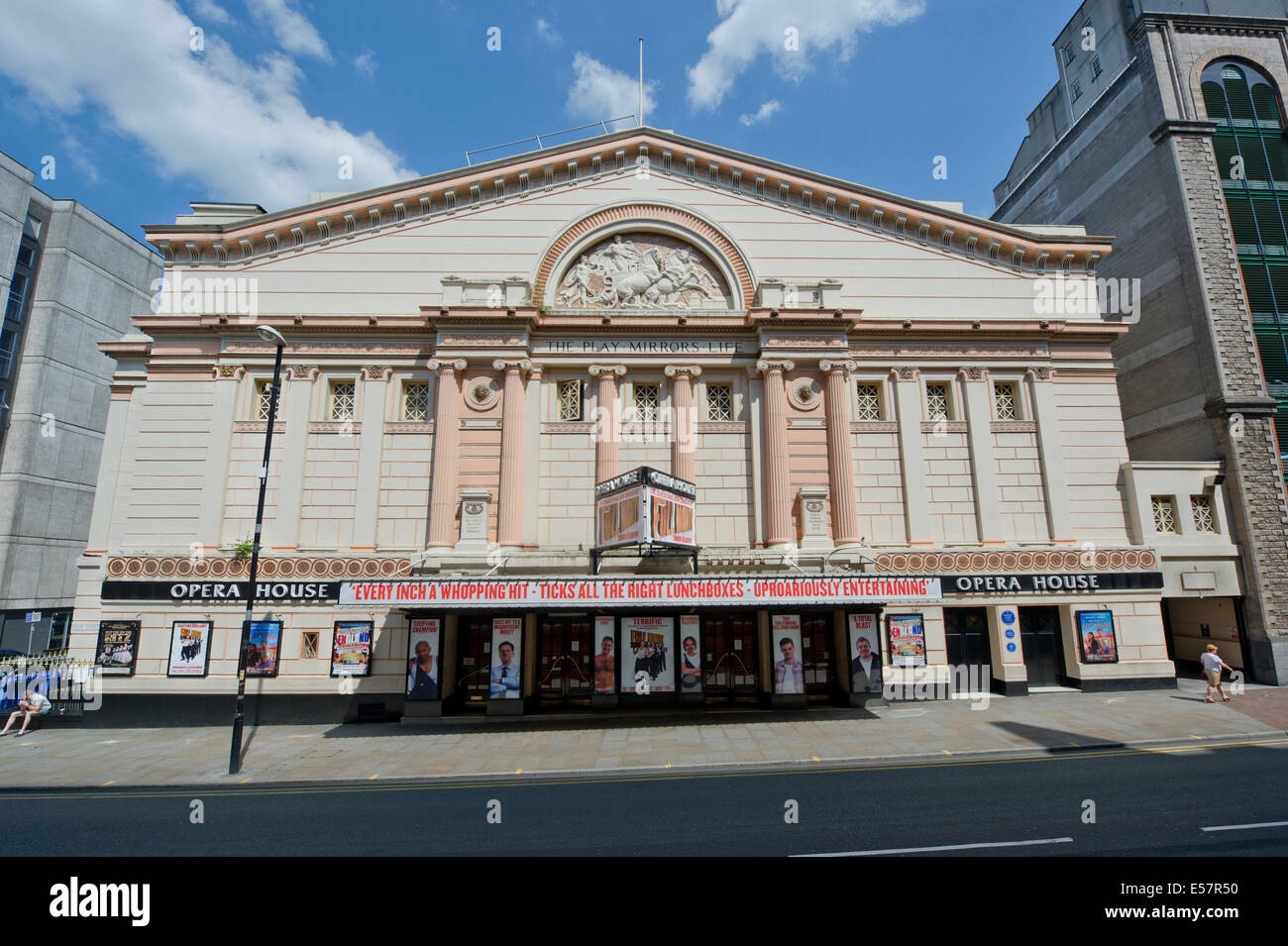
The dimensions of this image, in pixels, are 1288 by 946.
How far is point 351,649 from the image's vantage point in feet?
64.0

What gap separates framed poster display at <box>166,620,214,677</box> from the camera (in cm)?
1925

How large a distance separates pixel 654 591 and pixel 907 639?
9.72 metres

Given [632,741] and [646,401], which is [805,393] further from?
[632,741]

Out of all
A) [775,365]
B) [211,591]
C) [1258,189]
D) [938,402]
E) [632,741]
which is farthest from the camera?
[1258,189]

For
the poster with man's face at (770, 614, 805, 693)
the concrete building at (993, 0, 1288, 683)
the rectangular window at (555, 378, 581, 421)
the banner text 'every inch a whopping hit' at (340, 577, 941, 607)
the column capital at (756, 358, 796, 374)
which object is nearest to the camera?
the banner text 'every inch a whopping hit' at (340, 577, 941, 607)

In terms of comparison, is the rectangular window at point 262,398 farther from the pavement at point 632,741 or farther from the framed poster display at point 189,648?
the pavement at point 632,741

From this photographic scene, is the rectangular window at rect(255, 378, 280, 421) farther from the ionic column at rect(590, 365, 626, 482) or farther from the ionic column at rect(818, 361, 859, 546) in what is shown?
the ionic column at rect(818, 361, 859, 546)

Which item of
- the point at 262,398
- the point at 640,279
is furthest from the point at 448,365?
the point at 640,279

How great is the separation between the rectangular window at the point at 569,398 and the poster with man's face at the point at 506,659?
25.8 ft

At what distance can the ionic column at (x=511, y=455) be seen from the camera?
67.3 feet

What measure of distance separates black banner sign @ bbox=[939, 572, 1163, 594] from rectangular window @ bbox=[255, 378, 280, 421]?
80.8 feet

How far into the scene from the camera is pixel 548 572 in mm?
19688

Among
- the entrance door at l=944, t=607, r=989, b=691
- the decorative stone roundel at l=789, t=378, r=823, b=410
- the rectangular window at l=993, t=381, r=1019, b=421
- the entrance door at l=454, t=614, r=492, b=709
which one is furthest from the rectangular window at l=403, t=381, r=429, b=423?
the rectangular window at l=993, t=381, r=1019, b=421
